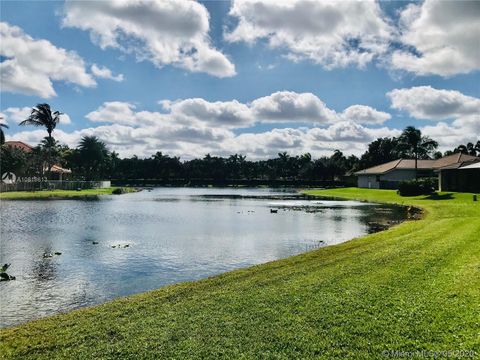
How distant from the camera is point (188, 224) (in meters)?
37.8

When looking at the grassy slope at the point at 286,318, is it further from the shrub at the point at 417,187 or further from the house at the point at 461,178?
the shrub at the point at 417,187

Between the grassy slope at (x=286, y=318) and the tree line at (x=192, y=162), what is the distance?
86681 mm

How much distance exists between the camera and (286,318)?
1041 cm

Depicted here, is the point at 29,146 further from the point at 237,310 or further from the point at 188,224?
the point at 237,310

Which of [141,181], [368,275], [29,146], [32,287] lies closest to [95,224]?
[32,287]

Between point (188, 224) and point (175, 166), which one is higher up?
point (175, 166)

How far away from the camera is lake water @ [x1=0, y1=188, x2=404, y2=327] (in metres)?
15.5

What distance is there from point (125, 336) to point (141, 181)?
16643 centimetres

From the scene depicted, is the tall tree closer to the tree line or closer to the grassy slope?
the tree line

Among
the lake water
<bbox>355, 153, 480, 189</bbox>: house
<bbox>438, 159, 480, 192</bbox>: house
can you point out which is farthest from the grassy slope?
<bbox>355, 153, 480, 189</bbox>: house

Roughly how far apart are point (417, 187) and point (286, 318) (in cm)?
6434

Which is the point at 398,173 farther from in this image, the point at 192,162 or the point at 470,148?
the point at 192,162

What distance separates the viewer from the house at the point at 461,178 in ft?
202

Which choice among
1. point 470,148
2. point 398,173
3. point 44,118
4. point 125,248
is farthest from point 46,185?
point 470,148
